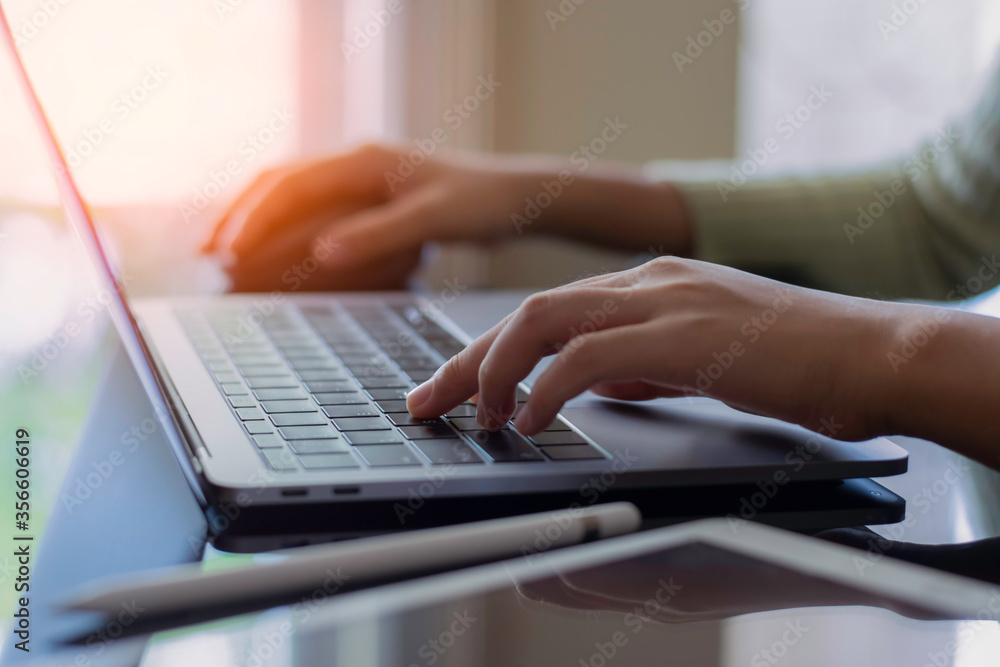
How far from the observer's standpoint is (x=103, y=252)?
0.52 meters

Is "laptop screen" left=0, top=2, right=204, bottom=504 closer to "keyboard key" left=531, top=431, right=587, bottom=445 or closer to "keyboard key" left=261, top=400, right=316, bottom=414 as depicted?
"keyboard key" left=261, top=400, right=316, bottom=414

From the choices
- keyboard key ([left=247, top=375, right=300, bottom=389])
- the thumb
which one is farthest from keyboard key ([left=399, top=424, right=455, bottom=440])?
the thumb

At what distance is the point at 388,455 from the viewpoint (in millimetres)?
359

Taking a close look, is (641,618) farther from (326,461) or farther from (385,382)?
(385,382)

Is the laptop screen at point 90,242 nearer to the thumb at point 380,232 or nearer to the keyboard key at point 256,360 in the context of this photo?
the keyboard key at point 256,360

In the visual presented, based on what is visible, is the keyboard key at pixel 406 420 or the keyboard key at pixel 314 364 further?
the keyboard key at pixel 314 364

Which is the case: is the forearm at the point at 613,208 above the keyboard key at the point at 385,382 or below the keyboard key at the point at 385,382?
above

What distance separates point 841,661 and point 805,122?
1.36 meters

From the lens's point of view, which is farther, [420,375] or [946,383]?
[420,375]

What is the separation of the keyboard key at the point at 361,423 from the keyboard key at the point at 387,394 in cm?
4

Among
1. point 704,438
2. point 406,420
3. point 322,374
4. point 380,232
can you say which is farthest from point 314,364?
point 380,232

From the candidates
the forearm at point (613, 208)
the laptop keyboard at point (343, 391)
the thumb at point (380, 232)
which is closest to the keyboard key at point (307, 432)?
the laptop keyboard at point (343, 391)

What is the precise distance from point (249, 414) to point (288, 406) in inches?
0.9

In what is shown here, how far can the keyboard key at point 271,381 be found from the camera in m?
0.47
